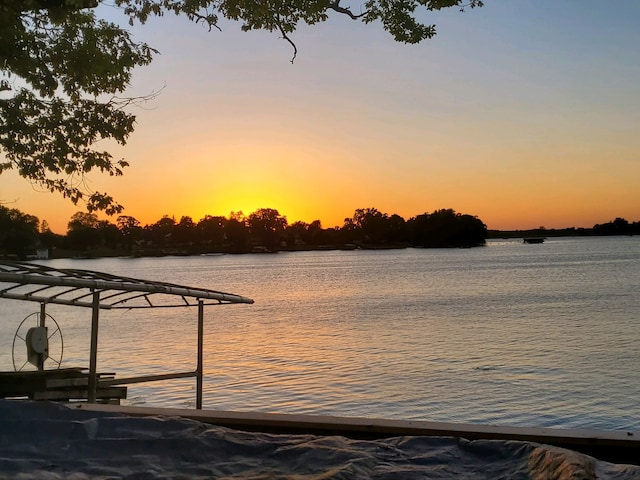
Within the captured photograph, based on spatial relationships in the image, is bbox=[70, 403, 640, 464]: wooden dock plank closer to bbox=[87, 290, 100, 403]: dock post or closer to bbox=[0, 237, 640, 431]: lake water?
bbox=[87, 290, 100, 403]: dock post

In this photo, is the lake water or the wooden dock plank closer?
the wooden dock plank

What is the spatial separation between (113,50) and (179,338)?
27831 millimetres

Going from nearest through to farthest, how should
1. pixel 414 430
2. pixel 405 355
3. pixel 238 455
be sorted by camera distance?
1. pixel 238 455
2. pixel 414 430
3. pixel 405 355

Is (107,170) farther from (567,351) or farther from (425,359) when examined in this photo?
(567,351)

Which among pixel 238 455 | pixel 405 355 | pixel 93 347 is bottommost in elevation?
pixel 405 355

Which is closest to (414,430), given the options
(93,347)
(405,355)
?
(93,347)

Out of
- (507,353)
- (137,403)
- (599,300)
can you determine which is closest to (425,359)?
(507,353)

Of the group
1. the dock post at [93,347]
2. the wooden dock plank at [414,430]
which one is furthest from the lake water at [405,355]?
the wooden dock plank at [414,430]

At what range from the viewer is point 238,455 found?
12.9 ft

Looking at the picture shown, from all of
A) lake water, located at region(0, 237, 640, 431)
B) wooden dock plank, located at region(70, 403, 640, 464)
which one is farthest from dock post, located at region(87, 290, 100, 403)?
lake water, located at region(0, 237, 640, 431)

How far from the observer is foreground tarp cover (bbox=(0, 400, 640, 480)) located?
350 cm

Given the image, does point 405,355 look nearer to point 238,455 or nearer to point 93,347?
point 93,347

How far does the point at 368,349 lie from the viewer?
31.0m

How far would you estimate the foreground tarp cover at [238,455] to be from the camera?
3.50 meters
